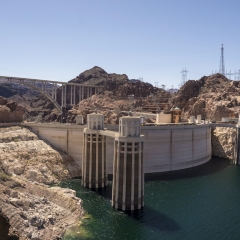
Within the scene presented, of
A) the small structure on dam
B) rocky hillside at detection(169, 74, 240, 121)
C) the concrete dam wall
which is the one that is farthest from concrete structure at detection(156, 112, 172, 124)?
the small structure on dam

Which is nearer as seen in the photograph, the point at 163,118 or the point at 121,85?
the point at 163,118

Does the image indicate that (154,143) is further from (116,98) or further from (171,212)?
(116,98)

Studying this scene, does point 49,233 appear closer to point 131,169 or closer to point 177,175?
point 131,169

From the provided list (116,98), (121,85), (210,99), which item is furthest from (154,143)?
(121,85)

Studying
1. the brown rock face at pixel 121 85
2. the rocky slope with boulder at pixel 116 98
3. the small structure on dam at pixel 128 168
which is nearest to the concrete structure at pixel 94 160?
the small structure on dam at pixel 128 168

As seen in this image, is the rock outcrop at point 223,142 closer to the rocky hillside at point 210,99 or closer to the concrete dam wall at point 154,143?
the rocky hillside at point 210,99
